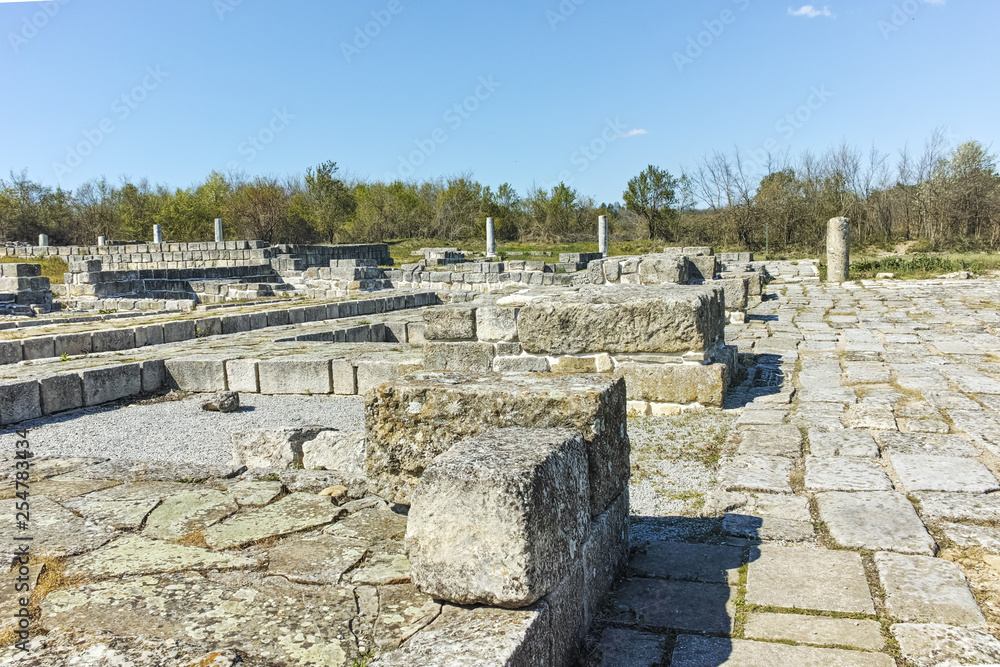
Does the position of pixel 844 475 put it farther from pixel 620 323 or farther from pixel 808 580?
pixel 620 323

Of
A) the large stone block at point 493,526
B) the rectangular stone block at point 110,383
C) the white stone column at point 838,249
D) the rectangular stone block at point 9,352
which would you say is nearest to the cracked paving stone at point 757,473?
the large stone block at point 493,526

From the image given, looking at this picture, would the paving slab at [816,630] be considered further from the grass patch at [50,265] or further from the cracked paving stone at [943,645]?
the grass patch at [50,265]

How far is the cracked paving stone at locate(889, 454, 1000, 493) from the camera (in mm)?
3969

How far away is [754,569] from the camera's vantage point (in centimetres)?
302

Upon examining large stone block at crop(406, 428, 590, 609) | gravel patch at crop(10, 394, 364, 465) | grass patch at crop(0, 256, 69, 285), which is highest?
grass patch at crop(0, 256, 69, 285)

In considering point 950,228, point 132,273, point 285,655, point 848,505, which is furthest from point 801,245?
point 285,655

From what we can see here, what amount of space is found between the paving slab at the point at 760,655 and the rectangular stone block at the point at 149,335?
9.44 metres

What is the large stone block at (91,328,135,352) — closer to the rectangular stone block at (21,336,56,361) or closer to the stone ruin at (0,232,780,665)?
the rectangular stone block at (21,336,56,361)

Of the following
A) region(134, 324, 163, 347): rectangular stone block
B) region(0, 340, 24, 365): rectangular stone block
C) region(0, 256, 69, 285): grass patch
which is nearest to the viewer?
region(0, 340, 24, 365): rectangular stone block

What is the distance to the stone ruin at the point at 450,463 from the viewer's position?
2.18 metres

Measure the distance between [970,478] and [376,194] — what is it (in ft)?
158

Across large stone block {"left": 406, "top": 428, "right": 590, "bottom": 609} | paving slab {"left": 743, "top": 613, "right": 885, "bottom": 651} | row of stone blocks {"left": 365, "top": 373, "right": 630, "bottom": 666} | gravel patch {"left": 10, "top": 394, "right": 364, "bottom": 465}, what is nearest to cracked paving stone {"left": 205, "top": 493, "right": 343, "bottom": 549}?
row of stone blocks {"left": 365, "top": 373, "right": 630, "bottom": 666}

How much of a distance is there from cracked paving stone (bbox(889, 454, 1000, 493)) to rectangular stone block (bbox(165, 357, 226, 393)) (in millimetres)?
6573

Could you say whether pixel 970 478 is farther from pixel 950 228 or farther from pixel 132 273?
pixel 950 228
